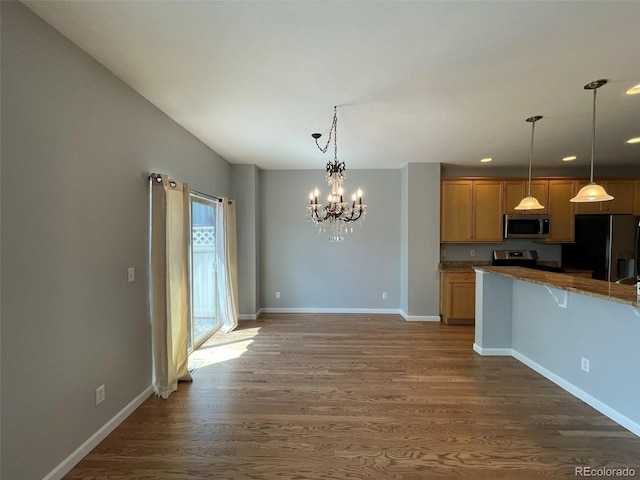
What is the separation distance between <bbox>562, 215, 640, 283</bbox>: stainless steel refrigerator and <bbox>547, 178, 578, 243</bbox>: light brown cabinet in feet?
0.75

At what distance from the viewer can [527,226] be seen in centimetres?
486

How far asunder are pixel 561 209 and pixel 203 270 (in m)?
6.10

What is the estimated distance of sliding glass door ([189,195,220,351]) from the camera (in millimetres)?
3973

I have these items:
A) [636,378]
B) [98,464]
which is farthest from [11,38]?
[636,378]

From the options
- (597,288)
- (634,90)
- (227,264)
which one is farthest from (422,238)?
(227,264)

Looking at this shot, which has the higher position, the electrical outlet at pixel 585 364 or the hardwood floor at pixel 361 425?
the electrical outlet at pixel 585 364

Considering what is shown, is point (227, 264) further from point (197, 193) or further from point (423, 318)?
point (423, 318)

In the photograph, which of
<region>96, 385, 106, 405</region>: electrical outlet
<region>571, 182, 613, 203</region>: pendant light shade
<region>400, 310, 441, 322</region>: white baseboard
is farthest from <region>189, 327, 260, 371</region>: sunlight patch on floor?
<region>571, 182, 613, 203</region>: pendant light shade

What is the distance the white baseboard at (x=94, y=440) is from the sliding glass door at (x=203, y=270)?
1277 millimetres

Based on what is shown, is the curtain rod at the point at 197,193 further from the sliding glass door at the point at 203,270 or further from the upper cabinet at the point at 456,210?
the upper cabinet at the point at 456,210

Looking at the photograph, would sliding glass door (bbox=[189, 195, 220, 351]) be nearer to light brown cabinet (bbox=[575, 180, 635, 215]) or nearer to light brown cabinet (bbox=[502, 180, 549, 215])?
light brown cabinet (bbox=[502, 180, 549, 215])

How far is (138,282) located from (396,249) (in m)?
4.20

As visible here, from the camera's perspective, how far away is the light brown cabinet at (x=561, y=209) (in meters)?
4.89

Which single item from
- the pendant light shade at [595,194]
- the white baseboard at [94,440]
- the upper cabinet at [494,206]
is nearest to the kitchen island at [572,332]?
the pendant light shade at [595,194]
